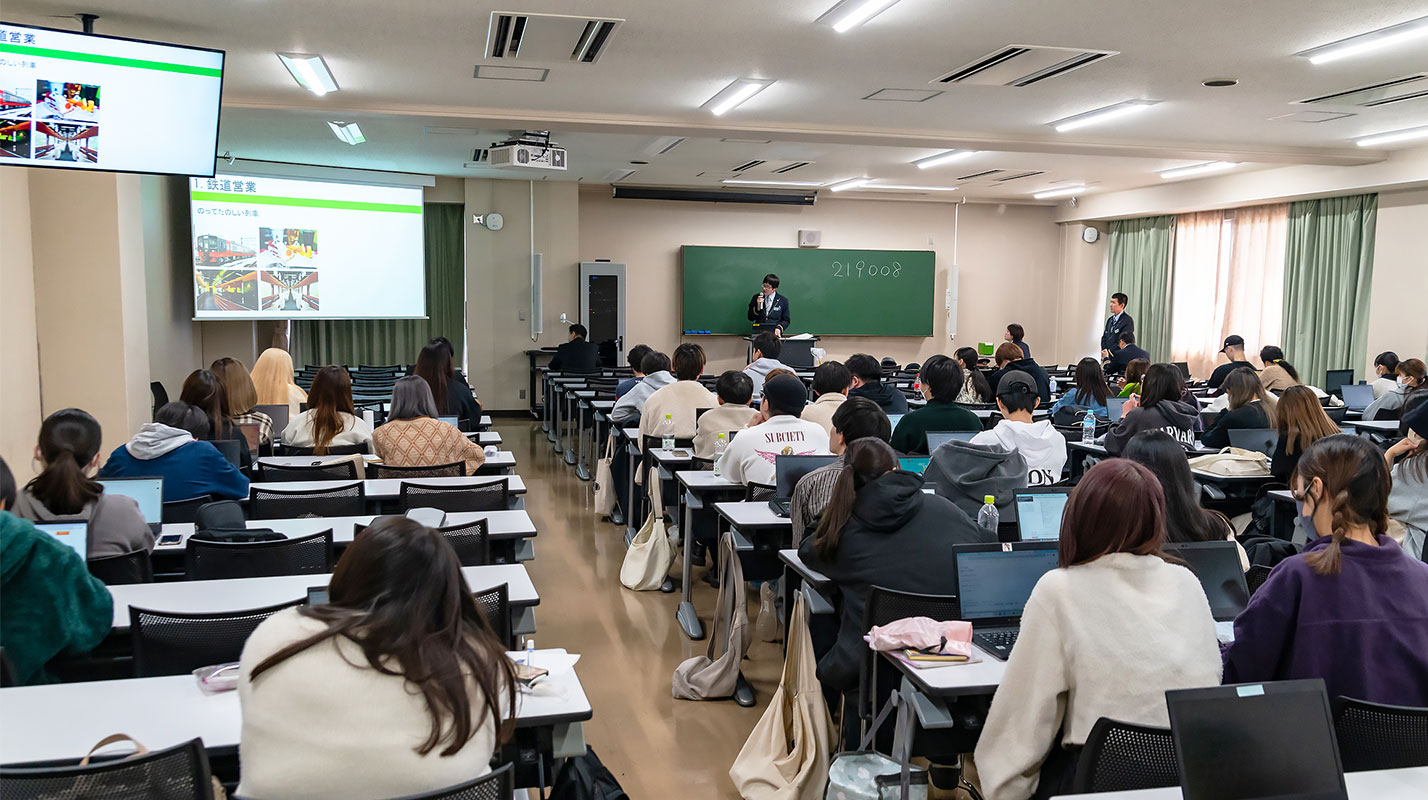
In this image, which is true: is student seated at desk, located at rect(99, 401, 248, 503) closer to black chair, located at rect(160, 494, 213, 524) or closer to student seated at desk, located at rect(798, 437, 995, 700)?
black chair, located at rect(160, 494, 213, 524)

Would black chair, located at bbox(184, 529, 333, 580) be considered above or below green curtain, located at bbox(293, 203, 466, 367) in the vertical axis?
below

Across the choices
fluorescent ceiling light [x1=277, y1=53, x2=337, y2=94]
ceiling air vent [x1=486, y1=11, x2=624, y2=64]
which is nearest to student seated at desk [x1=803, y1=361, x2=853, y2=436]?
ceiling air vent [x1=486, y1=11, x2=624, y2=64]

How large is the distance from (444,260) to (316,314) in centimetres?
225

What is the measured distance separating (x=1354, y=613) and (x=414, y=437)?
402 centimetres

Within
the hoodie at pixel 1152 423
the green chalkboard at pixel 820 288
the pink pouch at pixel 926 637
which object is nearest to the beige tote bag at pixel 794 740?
the pink pouch at pixel 926 637

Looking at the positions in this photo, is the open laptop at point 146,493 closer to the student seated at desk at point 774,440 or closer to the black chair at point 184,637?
the black chair at point 184,637

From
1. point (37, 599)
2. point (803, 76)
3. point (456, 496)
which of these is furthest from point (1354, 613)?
point (803, 76)

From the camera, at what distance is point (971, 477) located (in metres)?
3.99

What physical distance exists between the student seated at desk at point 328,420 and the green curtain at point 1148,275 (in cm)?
1075

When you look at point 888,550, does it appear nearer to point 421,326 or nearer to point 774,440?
point 774,440

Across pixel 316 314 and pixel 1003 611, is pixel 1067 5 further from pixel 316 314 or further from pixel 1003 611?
pixel 316 314

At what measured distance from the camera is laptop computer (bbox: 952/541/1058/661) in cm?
268

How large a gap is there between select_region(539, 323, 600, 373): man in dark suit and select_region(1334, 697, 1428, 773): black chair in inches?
378

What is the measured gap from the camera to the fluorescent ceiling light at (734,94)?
6609 millimetres
